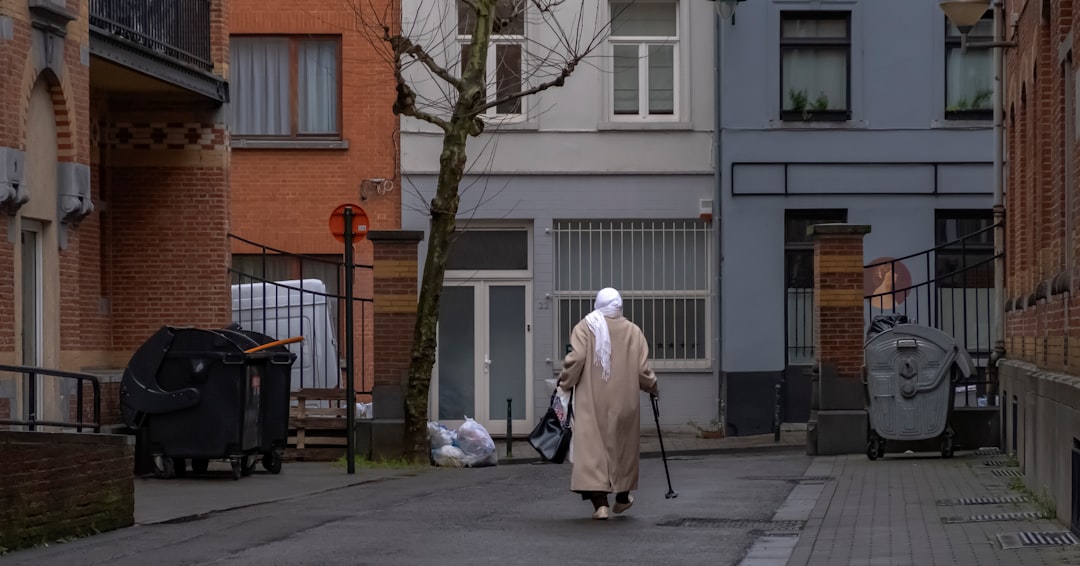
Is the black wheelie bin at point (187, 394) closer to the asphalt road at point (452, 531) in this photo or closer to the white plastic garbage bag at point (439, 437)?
the asphalt road at point (452, 531)

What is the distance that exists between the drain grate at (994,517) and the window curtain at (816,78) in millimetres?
14843

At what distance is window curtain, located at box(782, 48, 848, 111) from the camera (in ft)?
87.1

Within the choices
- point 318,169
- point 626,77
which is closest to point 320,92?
point 318,169

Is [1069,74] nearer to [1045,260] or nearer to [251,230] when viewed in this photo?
[1045,260]

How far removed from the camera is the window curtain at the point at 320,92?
88.8ft

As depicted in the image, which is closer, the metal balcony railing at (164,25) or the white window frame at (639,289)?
the metal balcony railing at (164,25)

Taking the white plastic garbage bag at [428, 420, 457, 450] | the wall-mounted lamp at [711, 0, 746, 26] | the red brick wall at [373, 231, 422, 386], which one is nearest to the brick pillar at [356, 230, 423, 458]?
the red brick wall at [373, 231, 422, 386]

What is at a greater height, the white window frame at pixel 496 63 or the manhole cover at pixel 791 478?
the white window frame at pixel 496 63

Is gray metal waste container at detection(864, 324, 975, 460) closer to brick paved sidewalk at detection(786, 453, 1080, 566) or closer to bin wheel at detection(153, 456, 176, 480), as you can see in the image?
brick paved sidewalk at detection(786, 453, 1080, 566)

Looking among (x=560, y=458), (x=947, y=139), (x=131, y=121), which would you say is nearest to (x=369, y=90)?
(x=131, y=121)

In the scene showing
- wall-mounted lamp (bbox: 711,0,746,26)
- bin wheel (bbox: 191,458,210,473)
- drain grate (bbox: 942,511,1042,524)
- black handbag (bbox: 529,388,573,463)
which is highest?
wall-mounted lamp (bbox: 711,0,746,26)

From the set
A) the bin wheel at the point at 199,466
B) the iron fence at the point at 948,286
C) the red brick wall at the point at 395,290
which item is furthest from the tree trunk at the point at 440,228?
the iron fence at the point at 948,286

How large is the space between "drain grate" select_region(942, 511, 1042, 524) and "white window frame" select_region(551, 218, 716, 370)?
1459 centimetres

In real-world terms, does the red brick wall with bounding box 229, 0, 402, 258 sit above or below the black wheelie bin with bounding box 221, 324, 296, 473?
above
